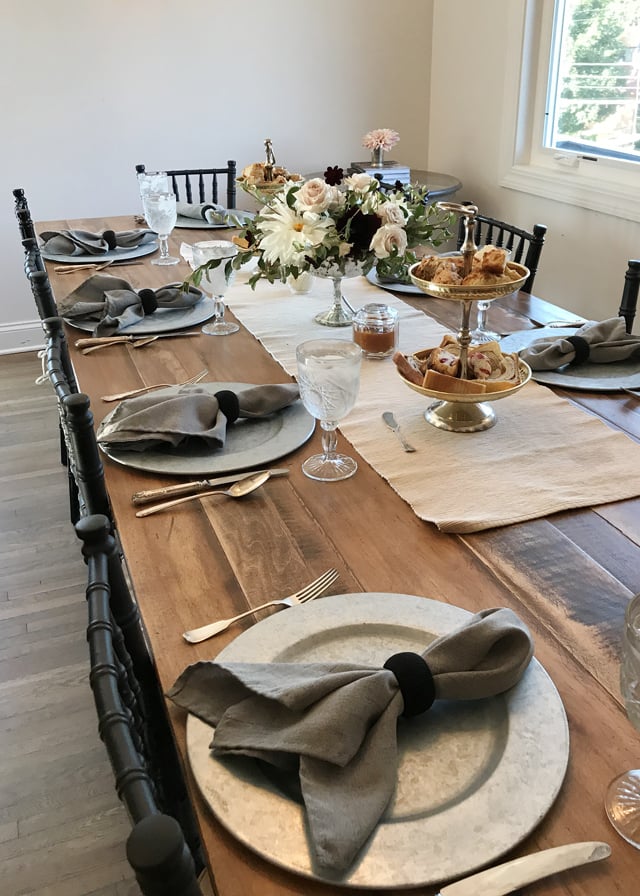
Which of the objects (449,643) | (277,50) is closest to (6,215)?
(277,50)

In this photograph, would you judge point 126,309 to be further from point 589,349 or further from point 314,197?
point 589,349

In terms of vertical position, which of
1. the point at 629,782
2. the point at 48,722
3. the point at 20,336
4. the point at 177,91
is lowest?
the point at 48,722

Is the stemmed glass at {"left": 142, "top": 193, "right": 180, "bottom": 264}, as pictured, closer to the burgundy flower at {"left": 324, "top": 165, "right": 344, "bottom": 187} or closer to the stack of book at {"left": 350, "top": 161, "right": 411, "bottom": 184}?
the burgundy flower at {"left": 324, "top": 165, "right": 344, "bottom": 187}

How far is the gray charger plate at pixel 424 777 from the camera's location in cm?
59

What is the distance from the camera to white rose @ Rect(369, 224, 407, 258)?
4.99ft

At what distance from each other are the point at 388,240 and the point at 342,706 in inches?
42.6

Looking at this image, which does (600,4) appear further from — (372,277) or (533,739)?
(533,739)

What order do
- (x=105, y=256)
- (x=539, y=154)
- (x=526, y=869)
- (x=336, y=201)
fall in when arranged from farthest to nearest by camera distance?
1. (x=539, y=154)
2. (x=105, y=256)
3. (x=336, y=201)
4. (x=526, y=869)

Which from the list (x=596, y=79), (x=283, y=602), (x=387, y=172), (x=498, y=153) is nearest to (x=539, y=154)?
(x=498, y=153)

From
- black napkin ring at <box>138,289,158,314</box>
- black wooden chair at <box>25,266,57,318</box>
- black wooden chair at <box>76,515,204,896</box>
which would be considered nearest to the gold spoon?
black wooden chair at <box>76,515,204,896</box>

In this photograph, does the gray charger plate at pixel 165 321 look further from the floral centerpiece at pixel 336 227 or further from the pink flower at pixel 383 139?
the pink flower at pixel 383 139

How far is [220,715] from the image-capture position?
2.32 ft

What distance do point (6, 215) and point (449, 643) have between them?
3.55 metres

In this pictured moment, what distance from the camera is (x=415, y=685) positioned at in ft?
2.27
